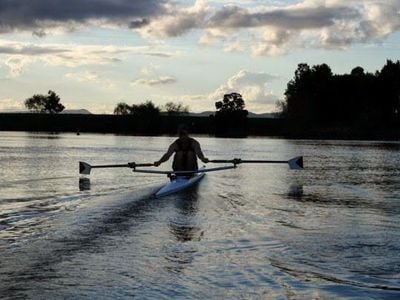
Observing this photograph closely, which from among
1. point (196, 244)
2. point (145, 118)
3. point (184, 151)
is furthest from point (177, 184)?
point (145, 118)

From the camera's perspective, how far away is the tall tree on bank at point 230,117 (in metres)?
165

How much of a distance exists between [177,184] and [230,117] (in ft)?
478

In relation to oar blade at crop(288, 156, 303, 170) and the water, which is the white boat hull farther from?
oar blade at crop(288, 156, 303, 170)

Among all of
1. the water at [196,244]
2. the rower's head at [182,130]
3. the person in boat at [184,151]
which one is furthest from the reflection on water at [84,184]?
the rower's head at [182,130]

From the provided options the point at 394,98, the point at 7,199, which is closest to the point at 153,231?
the point at 7,199

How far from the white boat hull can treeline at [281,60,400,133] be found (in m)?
113

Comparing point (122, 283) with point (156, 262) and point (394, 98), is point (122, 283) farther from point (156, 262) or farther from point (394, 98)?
point (394, 98)

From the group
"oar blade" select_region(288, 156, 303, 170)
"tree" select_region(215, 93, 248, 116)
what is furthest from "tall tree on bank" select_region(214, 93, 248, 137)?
"oar blade" select_region(288, 156, 303, 170)

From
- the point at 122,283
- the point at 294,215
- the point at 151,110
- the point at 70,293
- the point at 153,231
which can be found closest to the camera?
the point at 70,293

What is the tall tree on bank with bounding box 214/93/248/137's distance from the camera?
540ft

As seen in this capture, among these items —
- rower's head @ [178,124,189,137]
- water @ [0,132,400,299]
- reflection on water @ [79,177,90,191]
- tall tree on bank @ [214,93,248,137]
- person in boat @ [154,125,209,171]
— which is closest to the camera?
water @ [0,132,400,299]

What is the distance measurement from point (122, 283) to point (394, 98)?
129m

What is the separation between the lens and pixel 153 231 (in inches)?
522

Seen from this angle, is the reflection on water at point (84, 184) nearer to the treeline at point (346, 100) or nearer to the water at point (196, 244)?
the water at point (196, 244)
